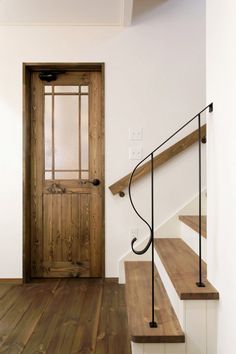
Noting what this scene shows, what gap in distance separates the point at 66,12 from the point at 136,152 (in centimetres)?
146

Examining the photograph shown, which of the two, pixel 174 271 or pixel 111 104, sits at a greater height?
pixel 111 104

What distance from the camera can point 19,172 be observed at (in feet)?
10.5

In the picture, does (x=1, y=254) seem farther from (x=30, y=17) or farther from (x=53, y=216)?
(x=30, y=17)

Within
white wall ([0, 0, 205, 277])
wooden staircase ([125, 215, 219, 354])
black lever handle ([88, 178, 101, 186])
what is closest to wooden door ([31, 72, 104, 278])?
black lever handle ([88, 178, 101, 186])

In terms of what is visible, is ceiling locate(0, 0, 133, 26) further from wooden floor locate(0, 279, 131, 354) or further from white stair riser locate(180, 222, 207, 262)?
wooden floor locate(0, 279, 131, 354)

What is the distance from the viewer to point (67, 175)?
3.31 metres

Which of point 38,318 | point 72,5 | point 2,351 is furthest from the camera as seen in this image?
point 72,5

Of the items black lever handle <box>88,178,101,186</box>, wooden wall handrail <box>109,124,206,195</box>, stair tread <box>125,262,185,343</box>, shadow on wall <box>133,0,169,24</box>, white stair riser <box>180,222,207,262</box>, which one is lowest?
stair tread <box>125,262,185,343</box>

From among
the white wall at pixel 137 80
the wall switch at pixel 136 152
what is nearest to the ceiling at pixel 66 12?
the white wall at pixel 137 80

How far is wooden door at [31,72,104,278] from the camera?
3.29m

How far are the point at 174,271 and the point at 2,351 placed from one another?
1149 millimetres

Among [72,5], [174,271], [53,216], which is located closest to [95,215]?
[53,216]

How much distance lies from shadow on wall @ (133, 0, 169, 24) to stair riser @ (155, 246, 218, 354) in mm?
2635

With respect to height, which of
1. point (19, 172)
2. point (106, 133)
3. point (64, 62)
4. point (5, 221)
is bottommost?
point (5, 221)
